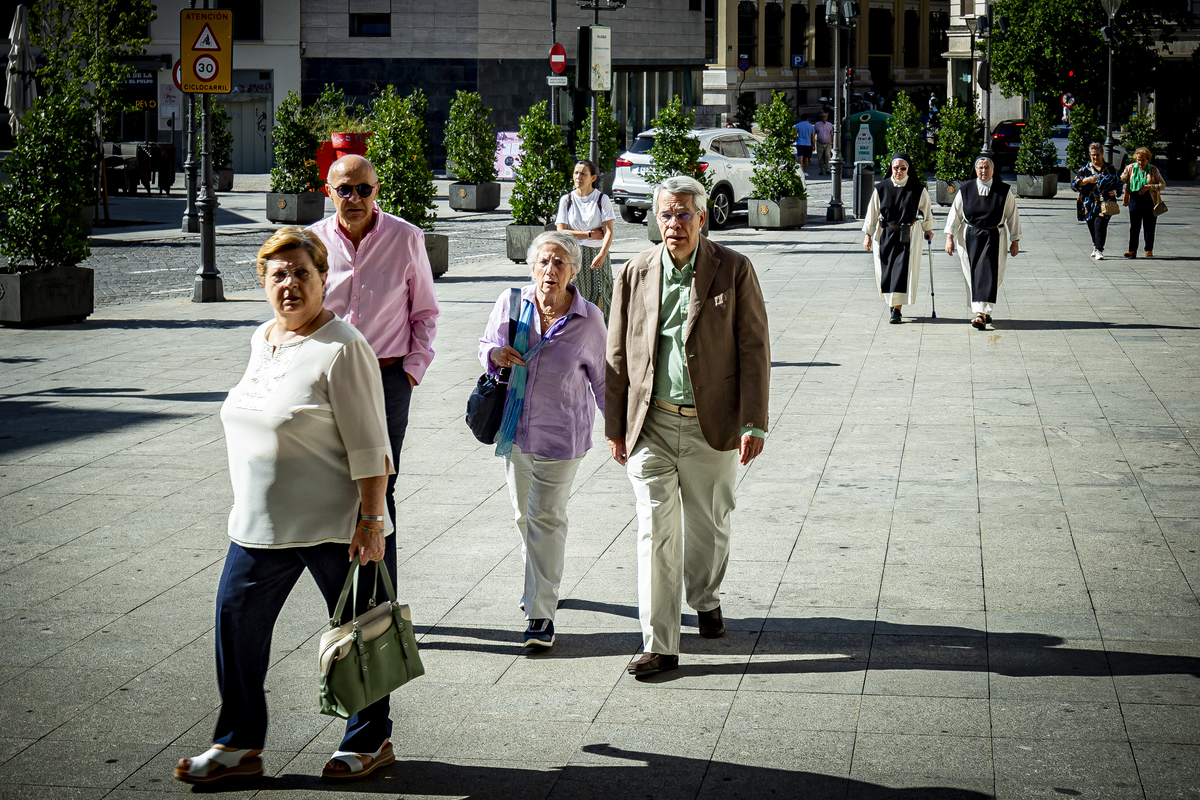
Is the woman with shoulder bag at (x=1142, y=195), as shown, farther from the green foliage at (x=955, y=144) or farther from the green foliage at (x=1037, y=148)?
the green foliage at (x=1037, y=148)

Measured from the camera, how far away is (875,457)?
344 inches

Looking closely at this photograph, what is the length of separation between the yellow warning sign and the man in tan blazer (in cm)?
1159

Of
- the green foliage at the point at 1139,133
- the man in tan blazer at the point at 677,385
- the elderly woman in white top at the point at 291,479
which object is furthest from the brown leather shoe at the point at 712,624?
the green foliage at the point at 1139,133

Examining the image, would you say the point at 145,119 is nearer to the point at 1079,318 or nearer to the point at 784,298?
the point at 784,298

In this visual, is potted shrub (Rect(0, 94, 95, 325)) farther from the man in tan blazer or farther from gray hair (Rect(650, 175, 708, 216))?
gray hair (Rect(650, 175, 708, 216))

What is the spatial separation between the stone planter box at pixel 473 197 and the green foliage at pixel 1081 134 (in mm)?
14206

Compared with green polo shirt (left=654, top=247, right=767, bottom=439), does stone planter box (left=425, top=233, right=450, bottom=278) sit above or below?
above

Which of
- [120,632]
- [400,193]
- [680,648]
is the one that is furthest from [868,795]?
[400,193]

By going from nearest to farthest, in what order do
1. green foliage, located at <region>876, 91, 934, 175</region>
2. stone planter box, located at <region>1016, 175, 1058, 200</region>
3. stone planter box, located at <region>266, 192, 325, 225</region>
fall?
stone planter box, located at <region>266, 192, 325, 225</region> < green foliage, located at <region>876, 91, 934, 175</region> < stone planter box, located at <region>1016, 175, 1058, 200</region>

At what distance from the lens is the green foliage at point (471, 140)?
3122 cm

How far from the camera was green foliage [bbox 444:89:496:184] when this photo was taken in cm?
3122

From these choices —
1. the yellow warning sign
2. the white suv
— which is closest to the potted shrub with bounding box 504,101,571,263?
the yellow warning sign

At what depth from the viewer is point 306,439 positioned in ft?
13.7

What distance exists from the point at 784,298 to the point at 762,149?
Answer: 9.97 m
